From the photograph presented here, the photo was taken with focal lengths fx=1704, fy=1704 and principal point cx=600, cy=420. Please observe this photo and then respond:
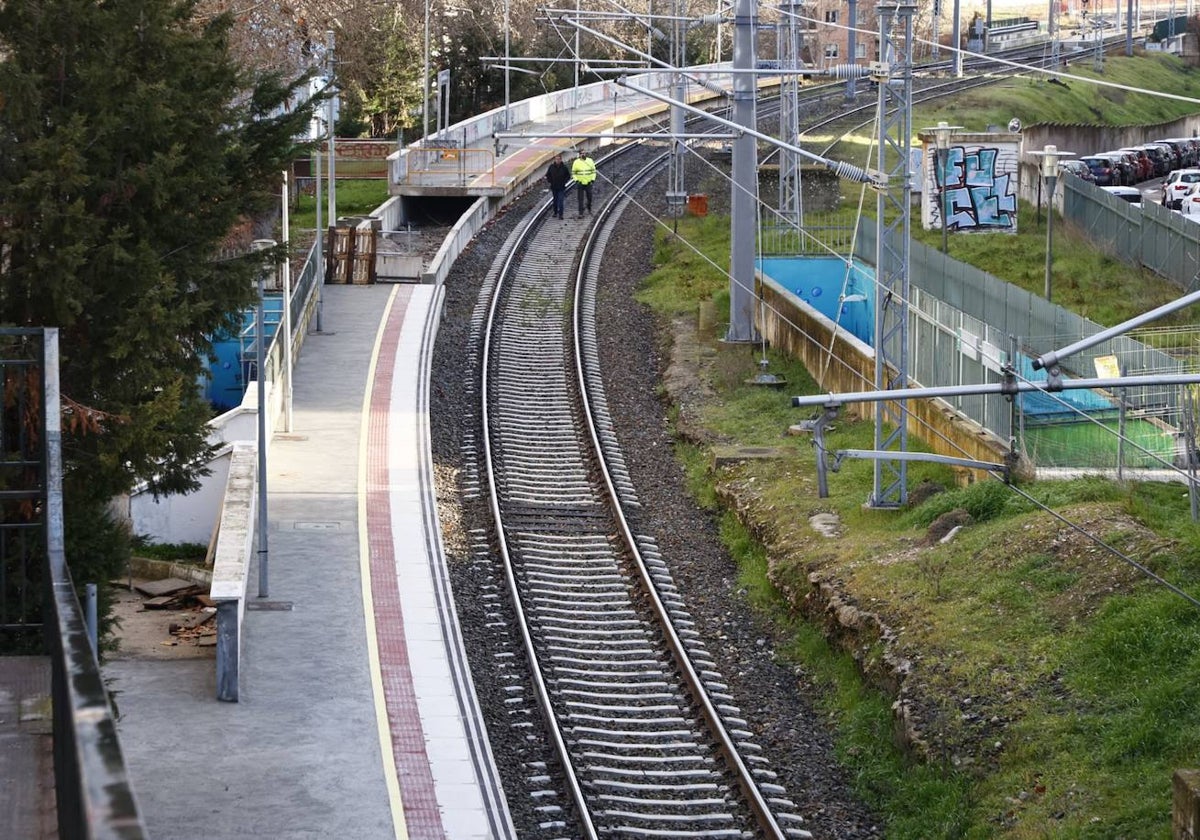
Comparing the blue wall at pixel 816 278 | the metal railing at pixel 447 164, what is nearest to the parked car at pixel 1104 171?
the metal railing at pixel 447 164

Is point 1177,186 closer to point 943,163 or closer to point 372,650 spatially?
point 943,163

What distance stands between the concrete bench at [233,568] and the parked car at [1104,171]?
135 feet

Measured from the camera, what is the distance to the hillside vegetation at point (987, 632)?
44.6 feet

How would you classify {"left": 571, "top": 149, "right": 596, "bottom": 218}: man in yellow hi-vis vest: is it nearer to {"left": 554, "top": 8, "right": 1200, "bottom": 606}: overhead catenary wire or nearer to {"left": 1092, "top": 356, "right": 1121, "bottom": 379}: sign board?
{"left": 554, "top": 8, "right": 1200, "bottom": 606}: overhead catenary wire

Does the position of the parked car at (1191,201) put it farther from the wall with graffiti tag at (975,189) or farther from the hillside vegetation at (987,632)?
the hillside vegetation at (987,632)

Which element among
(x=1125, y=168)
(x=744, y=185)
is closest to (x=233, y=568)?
(x=744, y=185)

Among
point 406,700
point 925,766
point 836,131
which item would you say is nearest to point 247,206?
point 406,700

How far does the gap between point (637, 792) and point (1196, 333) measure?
17.3 m

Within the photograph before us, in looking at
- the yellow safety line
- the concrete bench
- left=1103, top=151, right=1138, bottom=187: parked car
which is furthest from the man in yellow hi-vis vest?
the concrete bench

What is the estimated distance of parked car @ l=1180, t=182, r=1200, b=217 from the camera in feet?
156

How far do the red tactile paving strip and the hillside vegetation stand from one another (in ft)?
12.6

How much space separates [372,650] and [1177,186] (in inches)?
1516

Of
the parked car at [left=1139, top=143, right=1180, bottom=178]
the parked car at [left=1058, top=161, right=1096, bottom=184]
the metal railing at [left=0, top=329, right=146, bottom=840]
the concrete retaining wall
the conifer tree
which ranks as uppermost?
the parked car at [left=1139, top=143, right=1180, bottom=178]

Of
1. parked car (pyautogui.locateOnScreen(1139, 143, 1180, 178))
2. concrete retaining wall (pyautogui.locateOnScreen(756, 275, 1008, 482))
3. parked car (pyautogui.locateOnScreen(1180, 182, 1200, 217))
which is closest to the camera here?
concrete retaining wall (pyautogui.locateOnScreen(756, 275, 1008, 482))
